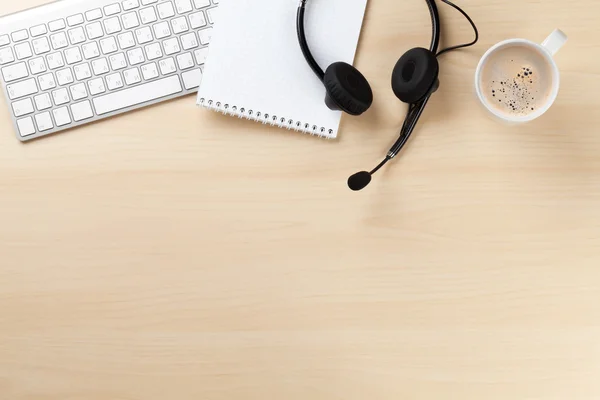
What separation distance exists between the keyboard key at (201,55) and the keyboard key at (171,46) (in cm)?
2

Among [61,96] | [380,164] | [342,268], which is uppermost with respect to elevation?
[61,96]

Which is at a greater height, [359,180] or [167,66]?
[167,66]

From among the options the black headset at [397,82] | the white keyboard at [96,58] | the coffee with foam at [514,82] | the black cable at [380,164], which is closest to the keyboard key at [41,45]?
the white keyboard at [96,58]

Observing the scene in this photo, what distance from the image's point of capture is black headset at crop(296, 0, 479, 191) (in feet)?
1.90

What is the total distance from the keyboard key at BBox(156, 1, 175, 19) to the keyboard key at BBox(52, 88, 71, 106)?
151mm

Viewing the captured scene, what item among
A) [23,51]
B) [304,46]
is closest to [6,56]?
[23,51]

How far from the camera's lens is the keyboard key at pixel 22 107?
2.06 feet

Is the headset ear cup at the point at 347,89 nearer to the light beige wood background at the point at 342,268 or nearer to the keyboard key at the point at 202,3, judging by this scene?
the light beige wood background at the point at 342,268

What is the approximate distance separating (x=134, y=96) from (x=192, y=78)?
7 centimetres

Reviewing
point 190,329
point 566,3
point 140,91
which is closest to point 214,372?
→ point 190,329

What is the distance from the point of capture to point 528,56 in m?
0.60

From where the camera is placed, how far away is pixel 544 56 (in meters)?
0.58

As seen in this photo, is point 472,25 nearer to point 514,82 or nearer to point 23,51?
point 514,82

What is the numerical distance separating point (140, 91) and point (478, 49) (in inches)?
16.6
